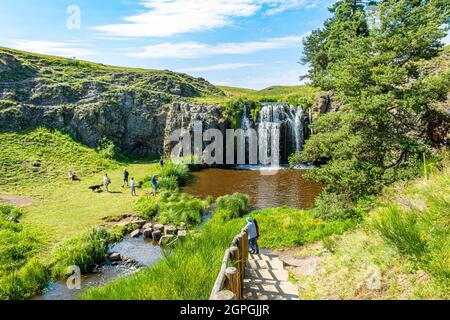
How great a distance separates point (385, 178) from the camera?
13102 mm

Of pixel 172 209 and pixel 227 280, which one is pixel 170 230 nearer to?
pixel 172 209

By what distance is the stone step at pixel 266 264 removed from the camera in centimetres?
1023

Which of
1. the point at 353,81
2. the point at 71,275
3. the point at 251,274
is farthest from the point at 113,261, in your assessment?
the point at 353,81

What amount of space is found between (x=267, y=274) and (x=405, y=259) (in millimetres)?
4089

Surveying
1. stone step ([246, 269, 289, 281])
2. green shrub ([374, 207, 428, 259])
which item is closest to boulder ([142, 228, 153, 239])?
stone step ([246, 269, 289, 281])

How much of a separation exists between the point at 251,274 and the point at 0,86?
136ft

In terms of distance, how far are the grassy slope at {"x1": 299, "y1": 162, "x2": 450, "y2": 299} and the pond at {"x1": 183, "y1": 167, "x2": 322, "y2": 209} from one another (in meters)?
13.5

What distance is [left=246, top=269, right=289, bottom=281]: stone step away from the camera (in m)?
9.21

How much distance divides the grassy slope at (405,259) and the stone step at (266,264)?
1830 mm

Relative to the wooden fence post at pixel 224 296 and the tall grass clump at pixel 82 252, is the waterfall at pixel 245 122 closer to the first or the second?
the tall grass clump at pixel 82 252

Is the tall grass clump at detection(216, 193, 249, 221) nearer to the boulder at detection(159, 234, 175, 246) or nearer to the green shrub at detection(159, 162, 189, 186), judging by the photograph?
the boulder at detection(159, 234, 175, 246)

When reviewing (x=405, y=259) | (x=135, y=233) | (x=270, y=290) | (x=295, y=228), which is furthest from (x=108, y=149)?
(x=405, y=259)

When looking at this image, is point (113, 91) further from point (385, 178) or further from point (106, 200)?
point (385, 178)

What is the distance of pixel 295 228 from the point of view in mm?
15930
